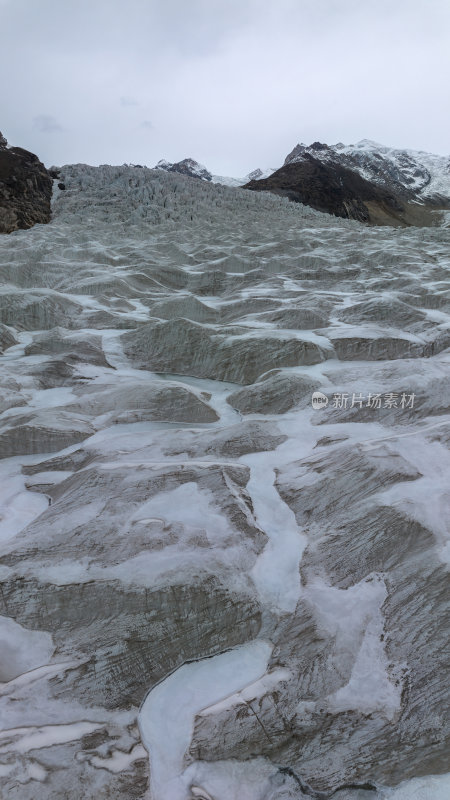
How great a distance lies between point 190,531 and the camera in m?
3.06

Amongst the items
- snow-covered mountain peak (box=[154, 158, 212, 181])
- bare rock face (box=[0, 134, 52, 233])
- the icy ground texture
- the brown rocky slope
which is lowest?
the icy ground texture

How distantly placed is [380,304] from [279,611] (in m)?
6.62

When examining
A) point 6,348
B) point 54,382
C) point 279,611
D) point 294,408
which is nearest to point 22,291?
point 6,348

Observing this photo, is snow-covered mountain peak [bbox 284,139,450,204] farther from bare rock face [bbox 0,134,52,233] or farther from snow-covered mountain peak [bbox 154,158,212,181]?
bare rock face [bbox 0,134,52,233]

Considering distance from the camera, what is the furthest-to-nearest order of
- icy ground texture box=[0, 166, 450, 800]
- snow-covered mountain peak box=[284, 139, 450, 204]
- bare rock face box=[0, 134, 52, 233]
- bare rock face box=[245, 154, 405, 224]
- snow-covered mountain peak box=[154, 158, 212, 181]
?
snow-covered mountain peak box=[154, 158, 212, 181] → snow-covered mountain peak box=[284, 139, 450, 204] → bare rock face box=[245, 154, 405, 224] → bare rock face box=[0, 134, 52, 233] → icy ground texture box=[0, 166, 450, 800]

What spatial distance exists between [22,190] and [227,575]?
26828 millimetres

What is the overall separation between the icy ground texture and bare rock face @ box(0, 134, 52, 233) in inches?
689

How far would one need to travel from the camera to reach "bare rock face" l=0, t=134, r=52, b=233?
21266mm

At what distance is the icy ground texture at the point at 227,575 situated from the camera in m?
2.01

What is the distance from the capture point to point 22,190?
2459 centimetres

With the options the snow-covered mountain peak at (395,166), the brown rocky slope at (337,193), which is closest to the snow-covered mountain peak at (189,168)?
the snow-covered mountain peak at (395,166)

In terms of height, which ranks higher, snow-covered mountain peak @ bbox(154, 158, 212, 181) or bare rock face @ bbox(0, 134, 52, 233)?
snow-covered mountain peak @ bbox(154, 158, 212, 181)

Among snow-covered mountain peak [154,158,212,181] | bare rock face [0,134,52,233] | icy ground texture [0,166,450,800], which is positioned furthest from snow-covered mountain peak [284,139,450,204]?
icy ground texture [0,166,450,800]

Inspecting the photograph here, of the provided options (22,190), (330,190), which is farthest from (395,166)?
(22,190)
